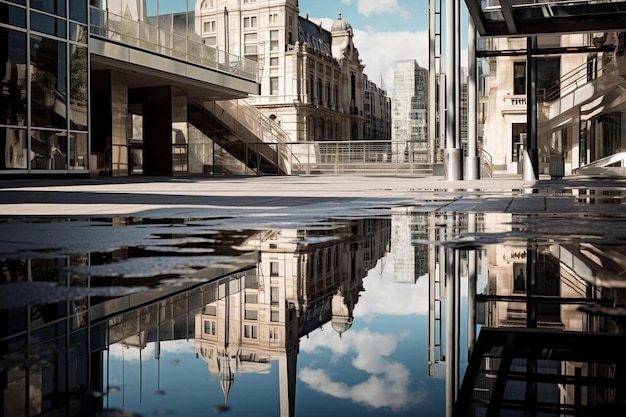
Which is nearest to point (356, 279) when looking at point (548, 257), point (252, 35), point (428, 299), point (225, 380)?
point (428, 299)

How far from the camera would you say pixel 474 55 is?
926 inches

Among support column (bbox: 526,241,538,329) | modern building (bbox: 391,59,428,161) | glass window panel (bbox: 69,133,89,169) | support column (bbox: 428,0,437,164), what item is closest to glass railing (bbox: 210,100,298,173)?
support column (bbox: 428,0,437,164)

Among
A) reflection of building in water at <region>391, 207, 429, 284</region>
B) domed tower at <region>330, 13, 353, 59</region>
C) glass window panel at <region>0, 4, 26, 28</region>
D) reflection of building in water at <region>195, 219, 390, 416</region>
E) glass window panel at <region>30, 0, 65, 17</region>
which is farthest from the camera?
domed tower at <region>330, 13, 353, 59</region>

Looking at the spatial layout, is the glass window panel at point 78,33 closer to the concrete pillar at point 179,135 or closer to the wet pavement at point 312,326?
the concrete pillar at point 179,135

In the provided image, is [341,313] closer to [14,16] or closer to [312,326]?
[312,326]

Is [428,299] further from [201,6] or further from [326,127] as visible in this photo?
[326,127]

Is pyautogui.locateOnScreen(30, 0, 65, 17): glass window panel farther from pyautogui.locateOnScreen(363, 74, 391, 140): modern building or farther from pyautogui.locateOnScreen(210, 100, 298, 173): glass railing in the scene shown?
pyautogui.locateOnScreen(363, 74, 391, 140): modern building

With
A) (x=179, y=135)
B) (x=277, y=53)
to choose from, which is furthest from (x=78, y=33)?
(x=277, y=53)

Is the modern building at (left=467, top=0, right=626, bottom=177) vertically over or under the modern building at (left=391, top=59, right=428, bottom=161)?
under

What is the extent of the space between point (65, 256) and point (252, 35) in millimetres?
88117

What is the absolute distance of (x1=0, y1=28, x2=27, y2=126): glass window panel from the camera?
2302cm

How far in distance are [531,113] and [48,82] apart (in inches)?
623

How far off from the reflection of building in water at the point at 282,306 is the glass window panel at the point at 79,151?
22.8 meters

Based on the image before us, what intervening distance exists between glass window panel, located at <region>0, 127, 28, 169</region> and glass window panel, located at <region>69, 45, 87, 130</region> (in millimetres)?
2587
